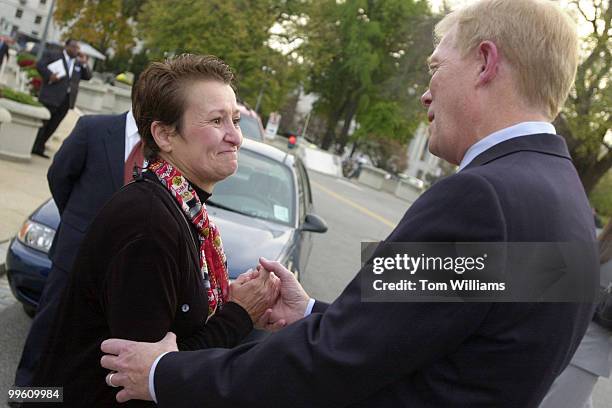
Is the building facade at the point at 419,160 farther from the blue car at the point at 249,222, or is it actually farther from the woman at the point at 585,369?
the woman at the point at 585,369

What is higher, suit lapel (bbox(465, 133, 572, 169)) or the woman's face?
A: suit lapel (bbox(465, 133, 572, 169))

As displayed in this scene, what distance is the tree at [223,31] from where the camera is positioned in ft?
88.3

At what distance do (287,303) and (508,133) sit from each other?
1.04 m

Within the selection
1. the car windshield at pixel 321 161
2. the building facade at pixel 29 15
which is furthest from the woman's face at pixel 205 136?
the building facade at pixel 29 15

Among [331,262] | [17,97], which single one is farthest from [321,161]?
[17,97]

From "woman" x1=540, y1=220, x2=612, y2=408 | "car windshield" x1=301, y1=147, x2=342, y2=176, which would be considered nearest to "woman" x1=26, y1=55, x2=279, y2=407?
"woman" x1=540, y1=220, x2=612, y2=408

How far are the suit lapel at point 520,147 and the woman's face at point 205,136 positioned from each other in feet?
3.41

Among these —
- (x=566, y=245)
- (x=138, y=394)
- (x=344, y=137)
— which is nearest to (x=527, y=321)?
(x=566, y=245)

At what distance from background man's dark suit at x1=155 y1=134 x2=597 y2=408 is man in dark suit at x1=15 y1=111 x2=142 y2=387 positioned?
100 inches

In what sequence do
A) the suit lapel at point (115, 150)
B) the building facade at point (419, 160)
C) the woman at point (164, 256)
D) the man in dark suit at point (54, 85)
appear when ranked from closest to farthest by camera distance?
1. the woman at point (164, 256)
2. the suit lapel at point (115, 150)
3. the man in dark suit at point (54, 85)
4. the building facade at point (419, 160)

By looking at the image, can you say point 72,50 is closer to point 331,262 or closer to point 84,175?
point 331,262

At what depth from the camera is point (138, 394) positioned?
6.25 feet

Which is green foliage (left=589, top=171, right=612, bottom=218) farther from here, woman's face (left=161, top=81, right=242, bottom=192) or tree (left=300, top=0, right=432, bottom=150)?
woman's face (left=161, top=81, right=242, bottom=192)

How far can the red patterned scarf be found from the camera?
237cm
